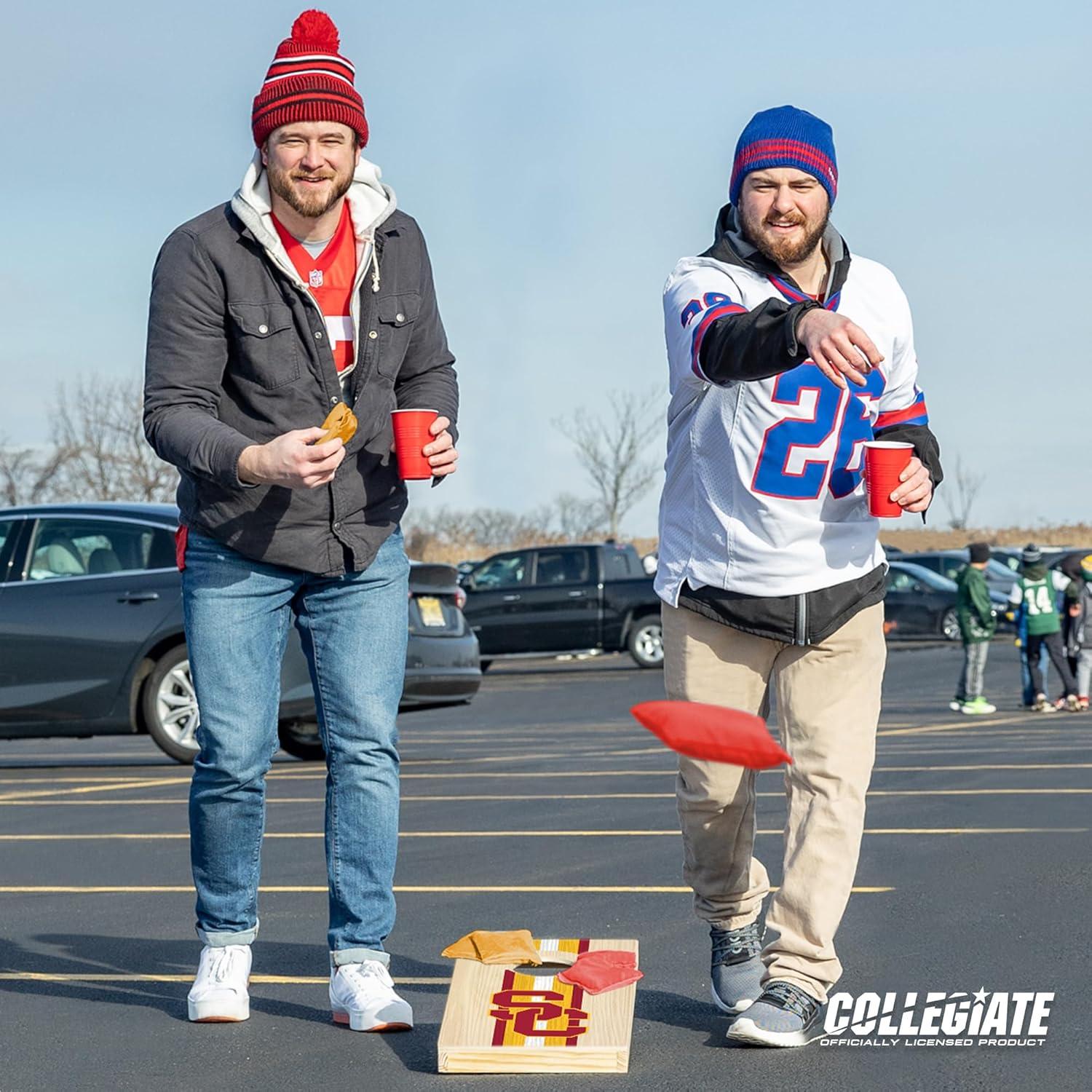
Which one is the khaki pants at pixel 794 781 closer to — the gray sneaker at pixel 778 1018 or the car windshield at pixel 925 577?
the gray sneaker at pixel 778 1018

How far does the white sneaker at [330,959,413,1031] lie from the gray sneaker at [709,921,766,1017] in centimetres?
76

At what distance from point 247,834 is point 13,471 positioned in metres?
43.4

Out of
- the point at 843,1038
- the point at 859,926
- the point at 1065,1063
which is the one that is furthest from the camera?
the point at 859,926

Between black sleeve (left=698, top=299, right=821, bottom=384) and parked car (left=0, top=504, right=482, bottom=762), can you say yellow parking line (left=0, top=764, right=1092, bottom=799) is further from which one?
black sleeve (left=698, top=299, right=821, bottom=384)

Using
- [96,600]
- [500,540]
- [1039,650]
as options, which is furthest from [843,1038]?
[500,540]

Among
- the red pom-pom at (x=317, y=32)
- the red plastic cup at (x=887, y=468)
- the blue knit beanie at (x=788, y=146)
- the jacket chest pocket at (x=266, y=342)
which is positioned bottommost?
the red plastic cup at (x=887, y=468)

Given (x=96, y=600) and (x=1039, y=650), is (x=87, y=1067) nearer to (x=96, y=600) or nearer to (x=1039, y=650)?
(x=96, y=600)

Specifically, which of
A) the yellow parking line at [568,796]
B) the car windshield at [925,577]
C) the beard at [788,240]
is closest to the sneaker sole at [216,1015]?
the beard at [788,240]

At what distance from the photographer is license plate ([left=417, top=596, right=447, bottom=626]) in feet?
40.2

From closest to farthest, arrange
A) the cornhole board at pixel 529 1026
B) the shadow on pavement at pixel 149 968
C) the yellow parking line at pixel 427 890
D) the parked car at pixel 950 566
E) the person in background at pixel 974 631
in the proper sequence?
the cornhole board at pixel 529 1026, the shadow on pavement at pixel 149 968, the yellow parking line at pixel 427 890, the person in background at pixel 974 631, the parked car at pixel 950 566

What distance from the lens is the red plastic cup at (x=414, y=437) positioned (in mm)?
4430

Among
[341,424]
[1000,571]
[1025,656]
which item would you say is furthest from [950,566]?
[341,424]

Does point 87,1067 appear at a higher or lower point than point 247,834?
lower

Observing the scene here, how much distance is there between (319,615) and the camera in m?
4.60
